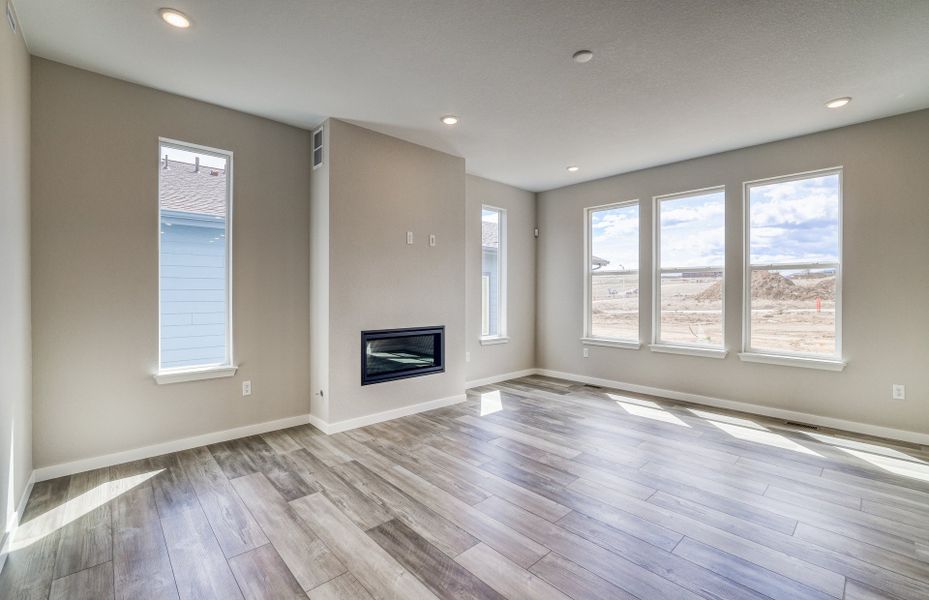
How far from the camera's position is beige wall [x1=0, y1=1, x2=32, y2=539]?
199cm

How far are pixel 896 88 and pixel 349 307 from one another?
180 inches

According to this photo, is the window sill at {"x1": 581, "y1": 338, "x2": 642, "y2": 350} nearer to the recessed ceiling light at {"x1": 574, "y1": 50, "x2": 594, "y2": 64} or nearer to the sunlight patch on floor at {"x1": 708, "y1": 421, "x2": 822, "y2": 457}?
the sunlight patch on floor at {"x1": 708, "y1": 421, "x2": 822, "y2": 457}

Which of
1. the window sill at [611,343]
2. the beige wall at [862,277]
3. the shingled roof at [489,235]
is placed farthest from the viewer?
the shingled roof at [489,235]

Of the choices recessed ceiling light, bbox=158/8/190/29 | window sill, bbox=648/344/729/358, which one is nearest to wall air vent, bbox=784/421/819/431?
window sill, bbox=648/344/729/358

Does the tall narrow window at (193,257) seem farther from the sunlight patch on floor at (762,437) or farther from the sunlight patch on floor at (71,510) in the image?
the sunlight patch on floor at (762,437)

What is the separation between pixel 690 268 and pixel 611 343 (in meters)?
1.32

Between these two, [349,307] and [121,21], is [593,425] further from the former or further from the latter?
[121,21]

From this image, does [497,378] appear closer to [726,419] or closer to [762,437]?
[726,419]

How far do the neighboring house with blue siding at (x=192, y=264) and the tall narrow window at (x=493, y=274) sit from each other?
123 inches

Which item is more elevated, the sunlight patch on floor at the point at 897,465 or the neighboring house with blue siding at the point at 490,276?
the neighboring house with blue siding at the point at 490,276

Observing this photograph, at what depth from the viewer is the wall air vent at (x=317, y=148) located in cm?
372

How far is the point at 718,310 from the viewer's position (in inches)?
180

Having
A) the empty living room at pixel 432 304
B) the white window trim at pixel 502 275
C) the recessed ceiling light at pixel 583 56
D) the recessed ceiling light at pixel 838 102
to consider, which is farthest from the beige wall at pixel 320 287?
the recessed ceiling light at pixel 838 102

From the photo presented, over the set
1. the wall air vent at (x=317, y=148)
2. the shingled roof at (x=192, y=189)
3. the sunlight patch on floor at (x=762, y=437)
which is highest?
the wall air vent at (x=317, y=148)
